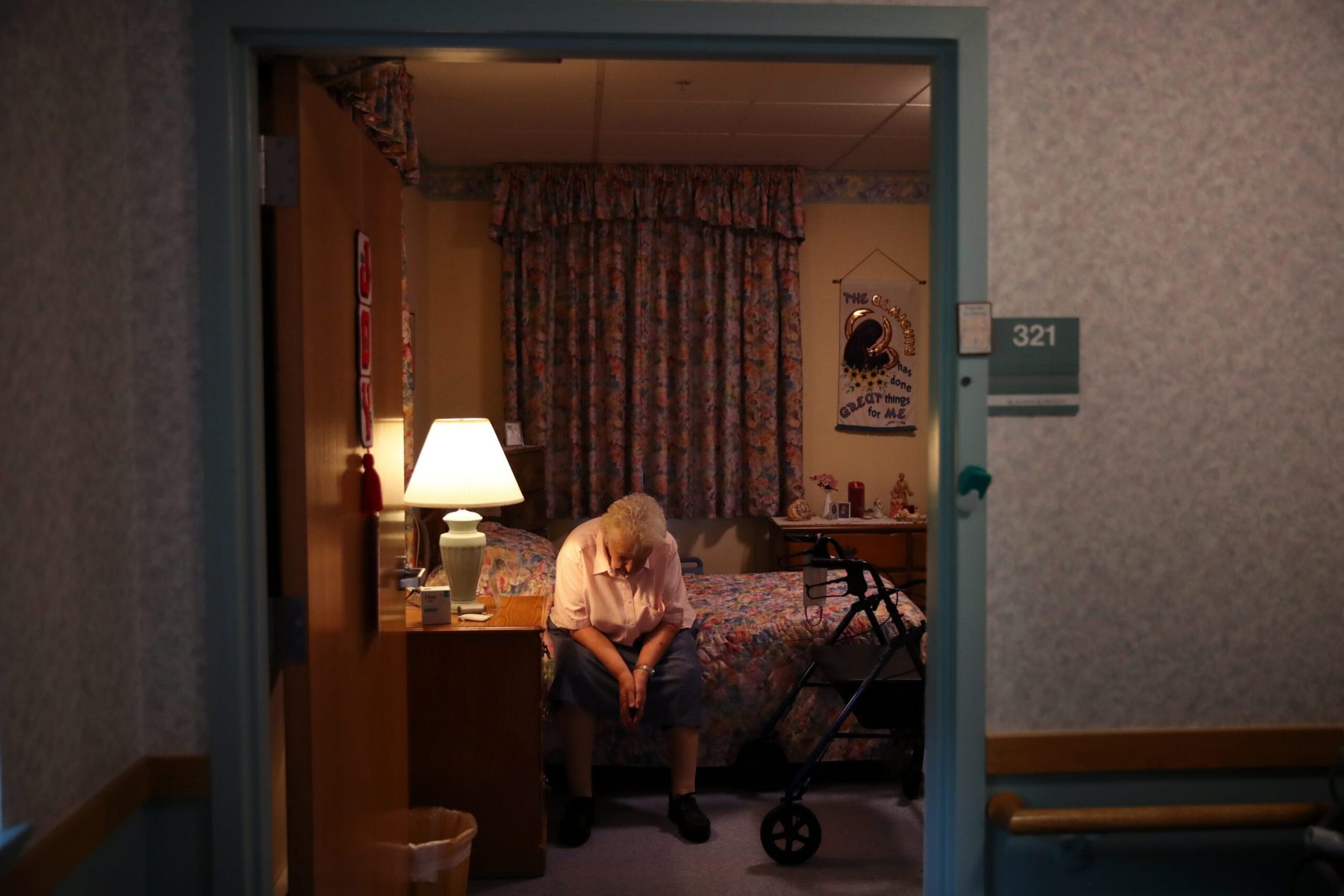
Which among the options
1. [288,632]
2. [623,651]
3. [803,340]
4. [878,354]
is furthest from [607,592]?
[878,354]

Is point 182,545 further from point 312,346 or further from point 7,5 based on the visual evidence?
point 7,5

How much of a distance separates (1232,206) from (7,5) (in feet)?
5.66

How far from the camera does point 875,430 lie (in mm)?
6043

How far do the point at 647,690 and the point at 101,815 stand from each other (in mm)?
2158

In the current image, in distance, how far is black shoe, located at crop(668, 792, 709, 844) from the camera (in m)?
3.33

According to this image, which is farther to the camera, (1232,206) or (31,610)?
(1232,206)

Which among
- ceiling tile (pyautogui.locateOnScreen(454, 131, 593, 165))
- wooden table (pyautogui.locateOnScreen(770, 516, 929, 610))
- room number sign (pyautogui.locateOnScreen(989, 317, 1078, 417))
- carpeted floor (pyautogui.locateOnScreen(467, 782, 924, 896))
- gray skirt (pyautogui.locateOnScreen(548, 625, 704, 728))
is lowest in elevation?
carpeted floor (pyautogui.locateOnScreen(467, 782, 924, 896))

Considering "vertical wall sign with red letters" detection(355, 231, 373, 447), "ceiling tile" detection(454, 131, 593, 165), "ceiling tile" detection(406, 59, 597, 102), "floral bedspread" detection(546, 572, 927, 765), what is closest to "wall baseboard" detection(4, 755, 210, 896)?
"vertical wall sign with red letters" detection(355, 231, 373, 447)

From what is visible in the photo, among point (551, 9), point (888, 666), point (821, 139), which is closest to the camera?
point (551, 9)

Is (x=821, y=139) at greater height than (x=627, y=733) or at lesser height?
greater

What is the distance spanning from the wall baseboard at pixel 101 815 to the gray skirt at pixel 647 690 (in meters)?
1.90

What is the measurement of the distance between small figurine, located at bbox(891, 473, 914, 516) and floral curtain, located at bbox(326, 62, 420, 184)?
11.6ft

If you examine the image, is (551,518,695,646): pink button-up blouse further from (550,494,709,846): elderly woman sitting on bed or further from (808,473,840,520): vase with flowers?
(808,473,840,520): vase with flowers

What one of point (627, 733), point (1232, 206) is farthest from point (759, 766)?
point (1232, 206)
